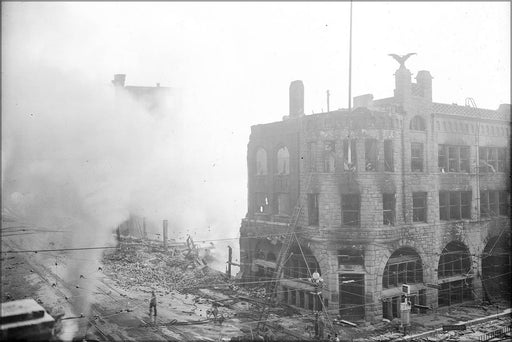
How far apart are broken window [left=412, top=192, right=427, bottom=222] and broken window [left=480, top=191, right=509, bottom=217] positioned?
23.3 ft

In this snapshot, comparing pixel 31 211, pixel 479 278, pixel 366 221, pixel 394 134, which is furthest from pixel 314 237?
pixel 31 211

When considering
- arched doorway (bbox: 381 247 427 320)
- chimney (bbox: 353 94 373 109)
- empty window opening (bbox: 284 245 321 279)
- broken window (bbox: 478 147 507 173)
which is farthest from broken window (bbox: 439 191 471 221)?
empty window opening (bbox: 284 245 321 279)

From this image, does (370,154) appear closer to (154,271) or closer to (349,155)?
(349,155)

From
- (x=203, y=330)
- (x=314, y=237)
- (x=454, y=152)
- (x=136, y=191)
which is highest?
(x=454, y=152)

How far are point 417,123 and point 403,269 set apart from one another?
33.1 ft

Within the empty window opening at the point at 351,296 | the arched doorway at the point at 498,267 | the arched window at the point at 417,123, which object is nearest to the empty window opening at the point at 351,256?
the empty window opening at the point at 351,296

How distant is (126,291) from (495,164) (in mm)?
30791

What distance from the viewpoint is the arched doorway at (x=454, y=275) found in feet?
97.6

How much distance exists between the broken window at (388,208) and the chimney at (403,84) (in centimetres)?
669

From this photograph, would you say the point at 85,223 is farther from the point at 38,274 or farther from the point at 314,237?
the point at 314,237

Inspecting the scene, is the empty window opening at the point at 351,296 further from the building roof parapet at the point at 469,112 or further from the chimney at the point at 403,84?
the building roof parapet at the point at 469,112

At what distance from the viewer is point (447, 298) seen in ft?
98.0

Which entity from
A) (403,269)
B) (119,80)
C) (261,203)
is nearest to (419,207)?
(403,269)

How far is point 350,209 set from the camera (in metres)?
26.6
